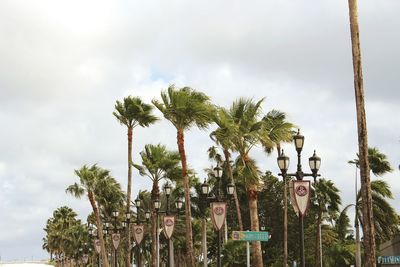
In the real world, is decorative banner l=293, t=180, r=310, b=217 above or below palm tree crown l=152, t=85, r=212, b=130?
below

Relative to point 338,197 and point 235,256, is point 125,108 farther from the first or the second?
point 338,197

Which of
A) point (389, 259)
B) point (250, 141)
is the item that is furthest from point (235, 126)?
point (389, 259)

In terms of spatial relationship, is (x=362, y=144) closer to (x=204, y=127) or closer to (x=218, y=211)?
(x=218, y=211)

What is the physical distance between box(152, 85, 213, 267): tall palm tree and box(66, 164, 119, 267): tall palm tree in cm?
2034

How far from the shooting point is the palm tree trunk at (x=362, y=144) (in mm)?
17422

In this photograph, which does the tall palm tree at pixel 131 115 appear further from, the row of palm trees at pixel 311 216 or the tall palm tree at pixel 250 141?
the tall palm tree at pixel 250 141

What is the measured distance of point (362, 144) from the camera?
1834 centimetres

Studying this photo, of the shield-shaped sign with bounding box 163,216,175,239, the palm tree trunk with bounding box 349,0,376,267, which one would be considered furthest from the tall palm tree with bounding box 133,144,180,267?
the palm tree trunk with bounding box 349,0,376,267

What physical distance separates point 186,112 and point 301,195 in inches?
582

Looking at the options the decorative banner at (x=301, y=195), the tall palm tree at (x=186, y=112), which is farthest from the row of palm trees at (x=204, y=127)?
the decorative banner at (x=301, y=195)

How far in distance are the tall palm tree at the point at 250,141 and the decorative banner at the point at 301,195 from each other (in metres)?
8.00

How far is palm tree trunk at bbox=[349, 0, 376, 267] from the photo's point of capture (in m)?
17.4

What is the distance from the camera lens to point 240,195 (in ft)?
193

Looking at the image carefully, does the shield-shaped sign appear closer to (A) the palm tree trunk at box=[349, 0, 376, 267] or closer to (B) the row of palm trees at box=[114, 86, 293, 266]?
(B) the row of palm trees at box=[114, 86, 293, 266]
